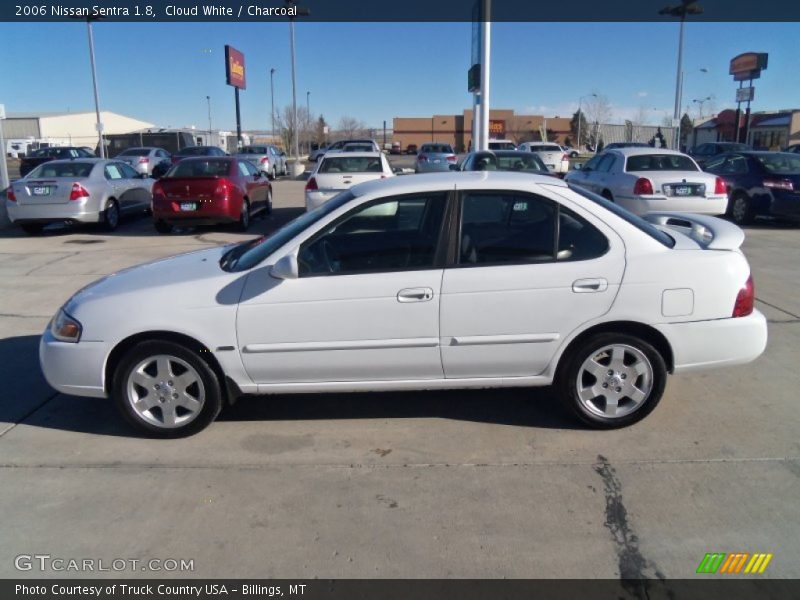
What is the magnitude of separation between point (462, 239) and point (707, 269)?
1.57 metres

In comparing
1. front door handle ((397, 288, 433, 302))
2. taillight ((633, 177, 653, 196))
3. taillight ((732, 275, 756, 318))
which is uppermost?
taillight ((633, 177, 653, 196))

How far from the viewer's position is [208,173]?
504 inches

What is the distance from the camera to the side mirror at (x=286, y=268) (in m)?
3.83

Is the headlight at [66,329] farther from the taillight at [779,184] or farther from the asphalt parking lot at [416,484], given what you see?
the taillight at [779,184]

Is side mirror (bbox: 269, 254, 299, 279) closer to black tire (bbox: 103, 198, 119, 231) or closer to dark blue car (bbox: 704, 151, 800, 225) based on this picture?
black tire (bbox: 103, 198, 119, 231)

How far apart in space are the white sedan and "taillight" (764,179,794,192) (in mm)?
10145

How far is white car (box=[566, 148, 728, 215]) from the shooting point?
36.1ft

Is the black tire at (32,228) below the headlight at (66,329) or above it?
below

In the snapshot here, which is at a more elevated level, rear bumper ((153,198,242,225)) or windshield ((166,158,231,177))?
windshield ((166,158,231,177))

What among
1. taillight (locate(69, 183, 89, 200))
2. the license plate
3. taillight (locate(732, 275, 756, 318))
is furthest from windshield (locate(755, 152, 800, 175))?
taillight (locate(69, 183, 89, 200))

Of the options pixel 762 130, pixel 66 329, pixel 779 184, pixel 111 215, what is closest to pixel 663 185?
pixel 779 184

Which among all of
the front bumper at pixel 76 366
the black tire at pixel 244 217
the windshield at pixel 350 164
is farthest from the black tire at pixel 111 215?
the front bumper at pixel 76 366

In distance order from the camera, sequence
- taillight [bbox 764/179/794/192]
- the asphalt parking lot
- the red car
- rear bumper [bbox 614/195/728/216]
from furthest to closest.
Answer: taillight [bbox 764/179/794/192]
the red car
rear bumper [bbox 614/195/728/216]
the asphalt parking lot

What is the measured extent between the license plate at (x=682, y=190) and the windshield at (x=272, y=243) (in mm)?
8427
